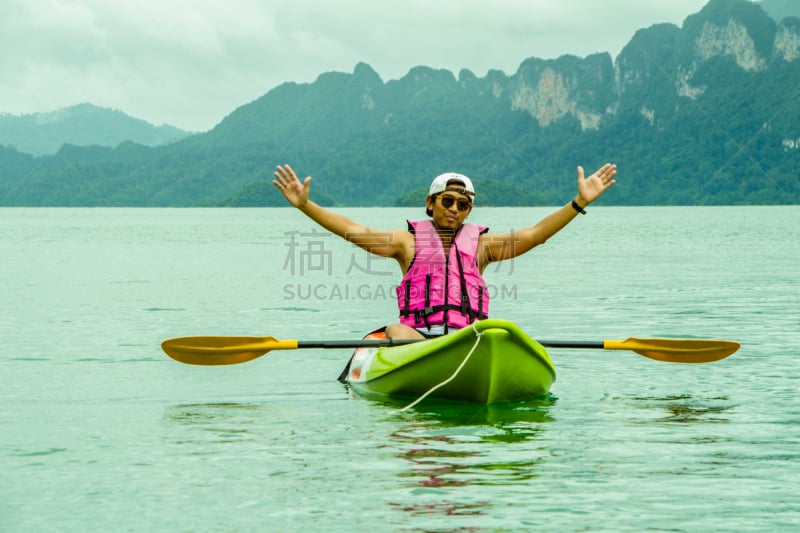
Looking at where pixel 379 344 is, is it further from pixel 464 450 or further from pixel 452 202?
pixel 464 450

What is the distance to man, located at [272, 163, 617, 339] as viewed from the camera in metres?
8.89

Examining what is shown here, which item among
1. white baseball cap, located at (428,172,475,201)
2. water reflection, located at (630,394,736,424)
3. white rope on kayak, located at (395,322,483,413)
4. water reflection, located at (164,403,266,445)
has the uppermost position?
white baseball cap, located at (428,172,475,201)

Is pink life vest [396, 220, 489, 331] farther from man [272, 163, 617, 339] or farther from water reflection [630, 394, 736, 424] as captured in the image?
water reflection [630, 394, 736, 424]

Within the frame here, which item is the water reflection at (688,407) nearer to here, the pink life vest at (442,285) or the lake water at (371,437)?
the lake water at (371,437)

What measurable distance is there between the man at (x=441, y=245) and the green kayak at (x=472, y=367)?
41 centimetres

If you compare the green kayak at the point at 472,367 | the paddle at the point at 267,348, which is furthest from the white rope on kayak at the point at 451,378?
the paddle at the point at 267,348

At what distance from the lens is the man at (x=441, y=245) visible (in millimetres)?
8891

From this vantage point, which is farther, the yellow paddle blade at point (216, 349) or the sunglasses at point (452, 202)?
the yellow paddle blade at point (216, 349)

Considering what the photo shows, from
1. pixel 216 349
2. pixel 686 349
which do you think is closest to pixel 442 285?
pixel 216 349

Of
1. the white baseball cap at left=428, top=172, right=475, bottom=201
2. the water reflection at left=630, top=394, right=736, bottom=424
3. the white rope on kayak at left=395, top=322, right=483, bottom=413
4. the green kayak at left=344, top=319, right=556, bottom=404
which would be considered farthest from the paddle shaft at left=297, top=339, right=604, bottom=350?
the white baseball cap at left=428, top=172, right=475, bottom=201

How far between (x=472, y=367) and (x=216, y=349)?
10.2 feet

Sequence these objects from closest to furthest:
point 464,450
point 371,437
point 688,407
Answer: point 464,450, point 371,437, point 688,407

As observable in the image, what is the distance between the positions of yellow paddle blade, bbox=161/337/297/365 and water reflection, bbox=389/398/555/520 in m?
1.85

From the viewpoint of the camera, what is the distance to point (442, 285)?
8.98 m
